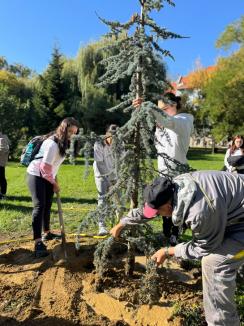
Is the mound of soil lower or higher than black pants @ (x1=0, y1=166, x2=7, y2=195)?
lower

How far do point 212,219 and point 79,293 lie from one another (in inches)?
88.5

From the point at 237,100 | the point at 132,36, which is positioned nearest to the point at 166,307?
the point at 132,36

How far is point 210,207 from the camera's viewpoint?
2896mm

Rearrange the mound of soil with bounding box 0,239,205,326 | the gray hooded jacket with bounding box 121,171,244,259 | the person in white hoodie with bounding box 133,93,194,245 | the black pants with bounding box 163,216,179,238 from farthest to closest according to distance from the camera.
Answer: the black pants with bounding box 163,216,179,238 < the person in white hoodie with bounding box 133,93,194,245 < the mound of soil with bounding box 0,239,205,326 < the gray hooded jacket with bounding box 121,171,244,259

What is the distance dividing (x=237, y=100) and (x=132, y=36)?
35.6m

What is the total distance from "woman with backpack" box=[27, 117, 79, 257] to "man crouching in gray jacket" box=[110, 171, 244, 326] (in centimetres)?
268

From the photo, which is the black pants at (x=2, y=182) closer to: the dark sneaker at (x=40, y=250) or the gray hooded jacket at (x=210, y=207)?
the dark sneaker at (x=40, y=250)

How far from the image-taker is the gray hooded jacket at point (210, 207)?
9.55 ft

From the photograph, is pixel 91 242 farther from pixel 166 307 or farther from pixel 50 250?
pixel 166 307

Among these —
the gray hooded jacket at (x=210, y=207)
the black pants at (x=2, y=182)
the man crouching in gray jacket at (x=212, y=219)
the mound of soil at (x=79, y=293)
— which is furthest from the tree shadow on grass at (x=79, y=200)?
the gray hooded jacket at (x=210, y=207)

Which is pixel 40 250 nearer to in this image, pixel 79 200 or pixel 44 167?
pixel 44 167

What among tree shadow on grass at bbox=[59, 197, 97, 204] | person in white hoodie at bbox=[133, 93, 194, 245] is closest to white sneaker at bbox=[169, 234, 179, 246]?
person in white hoodie at bbox=[133, 93, 194, 245]

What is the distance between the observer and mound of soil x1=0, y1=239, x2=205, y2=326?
162 inches

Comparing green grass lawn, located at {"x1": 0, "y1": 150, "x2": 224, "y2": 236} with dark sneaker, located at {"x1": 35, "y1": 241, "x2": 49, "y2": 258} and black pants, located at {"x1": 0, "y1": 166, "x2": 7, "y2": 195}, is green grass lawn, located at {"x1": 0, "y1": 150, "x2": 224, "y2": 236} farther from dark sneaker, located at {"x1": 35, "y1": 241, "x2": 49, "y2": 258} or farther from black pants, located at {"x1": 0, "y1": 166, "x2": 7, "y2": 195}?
dark sneaker, located at {"x1": 35, "y1": 241, "x2": 49, "y2": 258}
